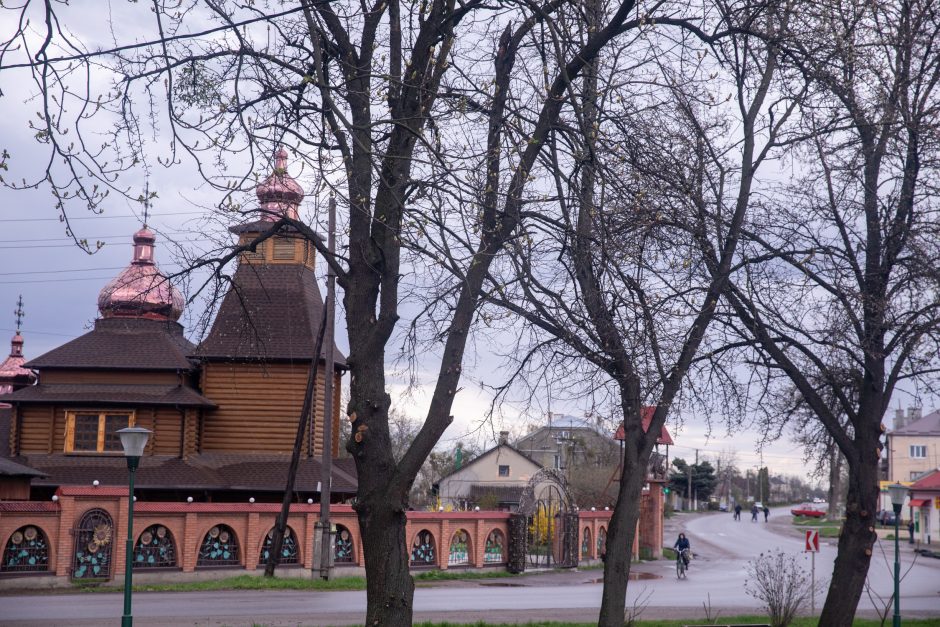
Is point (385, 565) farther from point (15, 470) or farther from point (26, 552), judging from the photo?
point (15, 470)

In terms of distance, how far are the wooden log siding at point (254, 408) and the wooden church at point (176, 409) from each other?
0.12 feet

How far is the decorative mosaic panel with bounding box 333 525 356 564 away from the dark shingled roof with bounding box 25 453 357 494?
6.20ft

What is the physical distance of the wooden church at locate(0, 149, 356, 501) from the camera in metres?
34.9

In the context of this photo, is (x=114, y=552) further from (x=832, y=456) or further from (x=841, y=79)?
(x=841, y=79)

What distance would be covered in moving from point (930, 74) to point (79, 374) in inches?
1186

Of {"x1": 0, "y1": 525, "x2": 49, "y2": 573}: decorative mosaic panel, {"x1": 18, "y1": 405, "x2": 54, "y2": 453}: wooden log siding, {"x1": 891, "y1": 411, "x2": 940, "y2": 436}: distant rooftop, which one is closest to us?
{"x1": 0, "y1": 525, "x2": 49, "y2": 573}: decorative mosaic panel

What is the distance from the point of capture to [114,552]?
2875 centimetres

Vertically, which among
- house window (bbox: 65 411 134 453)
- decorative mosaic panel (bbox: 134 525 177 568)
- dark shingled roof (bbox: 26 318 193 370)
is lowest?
decorative mosaic panel (bbox: 134 525 177 568)

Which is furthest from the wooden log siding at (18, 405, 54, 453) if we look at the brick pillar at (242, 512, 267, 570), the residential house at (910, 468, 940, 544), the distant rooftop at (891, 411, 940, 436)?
the distant rooftop at (891, 411, 940, 436)

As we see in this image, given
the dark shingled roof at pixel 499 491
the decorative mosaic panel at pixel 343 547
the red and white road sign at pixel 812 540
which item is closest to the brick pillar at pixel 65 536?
the decorative mosaic panel at pixel 343 547

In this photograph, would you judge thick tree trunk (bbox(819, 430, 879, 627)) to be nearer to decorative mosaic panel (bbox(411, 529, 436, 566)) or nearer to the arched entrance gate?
decorative mosaic panel (bbox(411, 529, 436, 566))

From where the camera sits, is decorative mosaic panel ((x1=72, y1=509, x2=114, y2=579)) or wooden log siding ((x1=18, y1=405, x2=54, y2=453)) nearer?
decorative mosaic panel ((x1=72, y1=509, x2=114, y2=579))

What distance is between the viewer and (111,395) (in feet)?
117

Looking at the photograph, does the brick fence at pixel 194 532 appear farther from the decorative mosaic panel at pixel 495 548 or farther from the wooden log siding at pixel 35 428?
the wooden log siding at pixel 35 428
